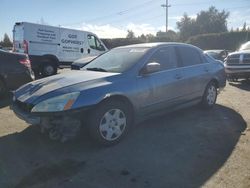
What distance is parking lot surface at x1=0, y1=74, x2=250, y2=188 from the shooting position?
3.36 m

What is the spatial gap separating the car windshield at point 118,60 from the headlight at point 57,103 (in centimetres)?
113

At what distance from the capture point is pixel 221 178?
3404 mm

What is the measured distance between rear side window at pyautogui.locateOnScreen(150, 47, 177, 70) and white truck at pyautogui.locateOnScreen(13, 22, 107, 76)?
8.77 meters

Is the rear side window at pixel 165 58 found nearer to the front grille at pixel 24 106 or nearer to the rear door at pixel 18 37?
the front grille at pixel 24 106

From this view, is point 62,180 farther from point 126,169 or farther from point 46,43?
point 46,43

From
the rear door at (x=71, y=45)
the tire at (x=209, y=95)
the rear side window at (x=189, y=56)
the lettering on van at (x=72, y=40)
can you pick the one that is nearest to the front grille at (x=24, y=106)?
the rear side window at (x=189, y=56)

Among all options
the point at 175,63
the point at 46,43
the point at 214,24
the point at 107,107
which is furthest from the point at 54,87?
the point at 214,24

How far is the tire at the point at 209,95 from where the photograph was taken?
6.48 m

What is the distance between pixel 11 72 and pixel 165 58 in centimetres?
465

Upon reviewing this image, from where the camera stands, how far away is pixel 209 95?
6598 millimetres

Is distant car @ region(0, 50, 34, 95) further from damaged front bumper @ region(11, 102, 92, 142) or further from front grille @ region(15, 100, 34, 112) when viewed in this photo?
damaged front bumper @ region(11, 102, 92, 142)

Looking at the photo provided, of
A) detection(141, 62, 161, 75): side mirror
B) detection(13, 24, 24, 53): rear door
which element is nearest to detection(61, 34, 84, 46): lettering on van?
detection(13, 24, 24, 53): rear door

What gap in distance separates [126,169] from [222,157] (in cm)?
→ 144

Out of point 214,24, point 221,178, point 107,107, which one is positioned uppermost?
point 214,24
